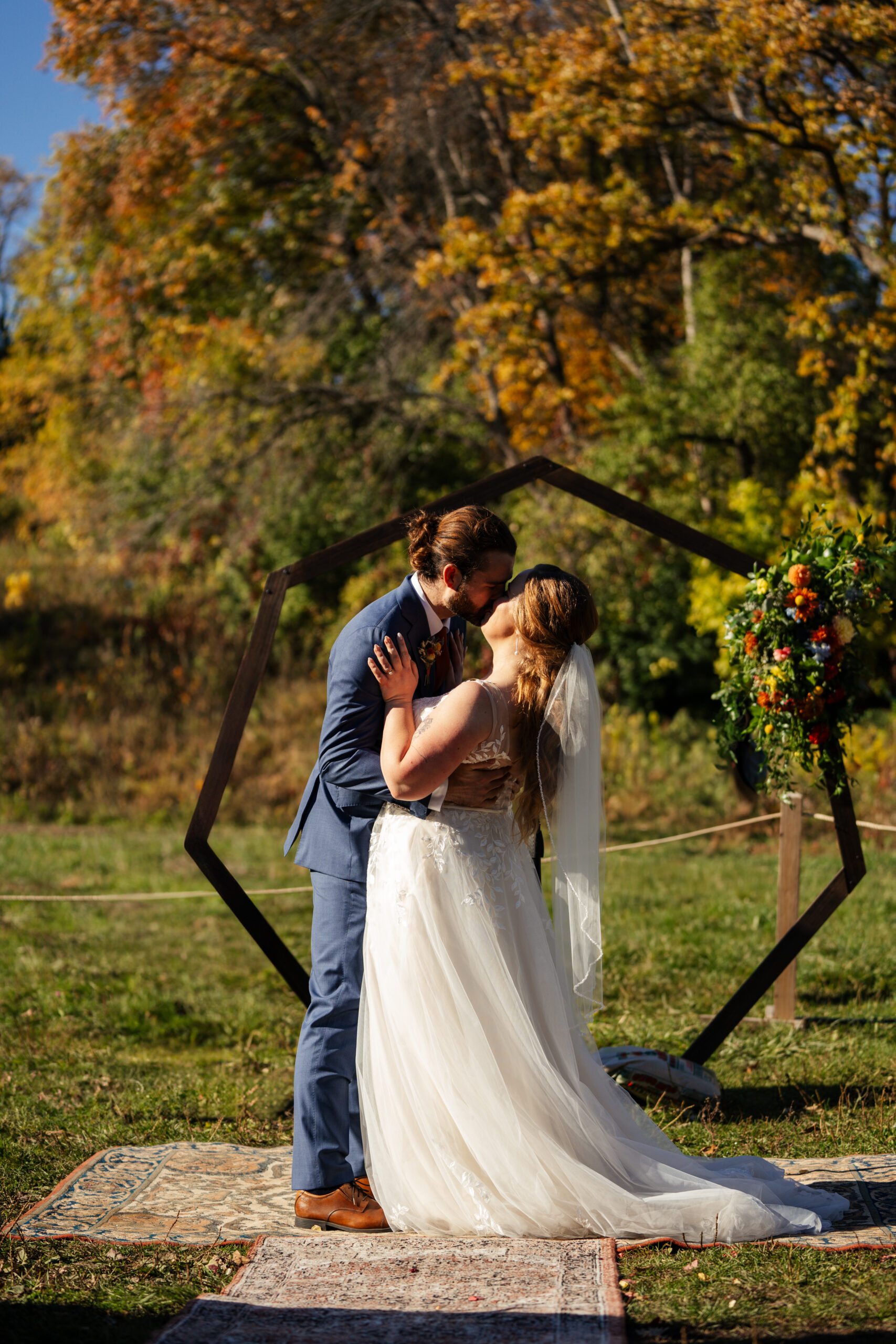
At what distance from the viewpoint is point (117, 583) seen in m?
18.0

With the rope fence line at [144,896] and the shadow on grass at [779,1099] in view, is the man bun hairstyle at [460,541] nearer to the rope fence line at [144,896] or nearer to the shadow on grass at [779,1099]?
Answer: the rope fence line at [144,896]

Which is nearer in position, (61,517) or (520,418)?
(520,418)

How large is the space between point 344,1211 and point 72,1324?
3.19 ft

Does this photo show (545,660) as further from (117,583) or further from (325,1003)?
(117,583)

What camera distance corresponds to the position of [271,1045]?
6098 mm

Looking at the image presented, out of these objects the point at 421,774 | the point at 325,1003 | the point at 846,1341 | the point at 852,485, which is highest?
the point at 852,485

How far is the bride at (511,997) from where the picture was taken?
11.7ft

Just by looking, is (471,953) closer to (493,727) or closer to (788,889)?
(493,727)

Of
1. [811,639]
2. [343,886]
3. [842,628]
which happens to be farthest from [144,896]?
[842,628]

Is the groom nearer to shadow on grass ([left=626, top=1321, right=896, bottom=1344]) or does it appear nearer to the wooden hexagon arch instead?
the wooden hexagon arch

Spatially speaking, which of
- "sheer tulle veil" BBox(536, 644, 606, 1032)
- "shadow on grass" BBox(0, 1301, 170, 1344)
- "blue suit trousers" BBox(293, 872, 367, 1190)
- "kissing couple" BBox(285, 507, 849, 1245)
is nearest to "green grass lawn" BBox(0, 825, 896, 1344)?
"shadow on grass" BBox(0, 1301, 170, 1344)

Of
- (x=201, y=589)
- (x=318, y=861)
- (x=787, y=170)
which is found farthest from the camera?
(x=201, y=589)

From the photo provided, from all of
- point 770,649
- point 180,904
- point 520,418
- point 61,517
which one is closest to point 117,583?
point 61,517

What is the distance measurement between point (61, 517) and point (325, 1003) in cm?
1581
